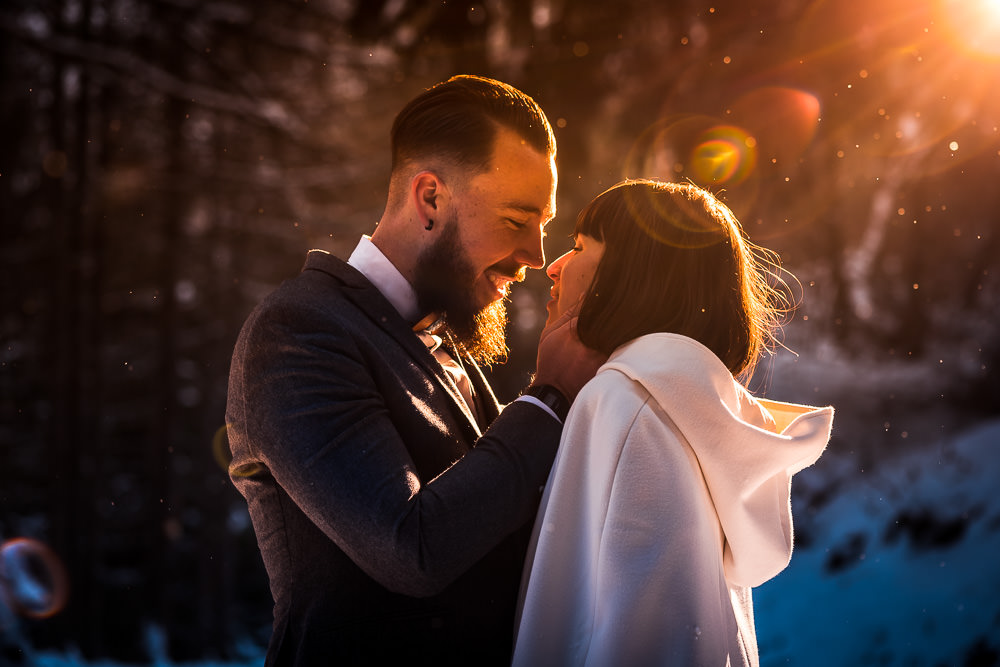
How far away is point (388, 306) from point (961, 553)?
5.25 m

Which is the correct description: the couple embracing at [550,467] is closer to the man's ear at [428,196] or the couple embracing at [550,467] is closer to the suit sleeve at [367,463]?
the suit sleeve at [367,463]

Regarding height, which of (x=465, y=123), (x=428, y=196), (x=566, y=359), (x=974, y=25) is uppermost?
(x=974, y=25)

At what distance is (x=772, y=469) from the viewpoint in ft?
4.45

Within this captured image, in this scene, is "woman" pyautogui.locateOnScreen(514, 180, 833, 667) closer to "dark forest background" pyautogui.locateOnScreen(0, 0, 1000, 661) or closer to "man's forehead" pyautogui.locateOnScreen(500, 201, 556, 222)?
"man's forehead" pyautogui.locateOnScreen(500, 201, 556, 222)

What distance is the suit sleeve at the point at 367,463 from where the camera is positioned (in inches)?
45.5

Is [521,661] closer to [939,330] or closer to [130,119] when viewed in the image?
[939,330]

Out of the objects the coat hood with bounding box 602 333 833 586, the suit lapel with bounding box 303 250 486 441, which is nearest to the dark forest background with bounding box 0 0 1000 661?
the suit lapel with bounding box 303 250 486 441

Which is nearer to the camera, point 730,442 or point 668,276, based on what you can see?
point 730,442

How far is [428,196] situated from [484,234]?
18cm

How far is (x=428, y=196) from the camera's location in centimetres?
175

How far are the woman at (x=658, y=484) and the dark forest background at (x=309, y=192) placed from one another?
3205 mm

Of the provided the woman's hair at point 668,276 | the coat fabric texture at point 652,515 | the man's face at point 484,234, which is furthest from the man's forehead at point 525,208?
the coat fabric texture at point 652,515

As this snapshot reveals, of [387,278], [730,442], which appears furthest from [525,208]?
[730,442]

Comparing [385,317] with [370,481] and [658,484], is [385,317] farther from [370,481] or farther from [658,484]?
[658,484]
